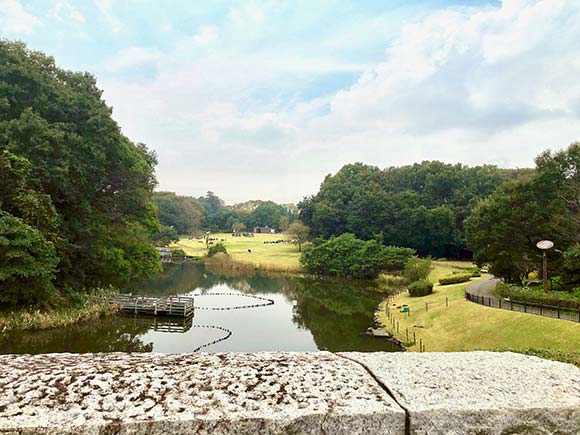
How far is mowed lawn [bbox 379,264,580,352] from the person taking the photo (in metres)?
15.8

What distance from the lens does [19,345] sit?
18453 mm

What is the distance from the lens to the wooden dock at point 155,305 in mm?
27562

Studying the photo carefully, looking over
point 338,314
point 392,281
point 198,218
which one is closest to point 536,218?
point 338,314

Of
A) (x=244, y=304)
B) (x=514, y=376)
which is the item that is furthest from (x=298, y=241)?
(x=514, y=376)

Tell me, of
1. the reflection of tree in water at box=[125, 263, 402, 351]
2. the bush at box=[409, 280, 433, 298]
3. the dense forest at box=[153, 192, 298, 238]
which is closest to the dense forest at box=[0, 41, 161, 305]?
the reflection of tree in water at box=[125, 263, 402, 351]

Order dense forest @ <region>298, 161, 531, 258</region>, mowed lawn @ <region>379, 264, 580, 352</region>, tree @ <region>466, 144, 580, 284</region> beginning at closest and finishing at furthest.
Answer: mowed lawn @ <region>379, 264, 580, 352</region>, tree @ <region>466, 144, 580, 284</region>, dense forest @ <region>298, 161, 531, 258</region>

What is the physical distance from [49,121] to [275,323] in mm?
19688

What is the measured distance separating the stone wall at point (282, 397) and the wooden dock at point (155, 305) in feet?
81.6

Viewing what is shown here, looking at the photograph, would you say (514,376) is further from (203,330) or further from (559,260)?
(559,260)

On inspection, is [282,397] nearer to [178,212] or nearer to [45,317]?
[45,317]

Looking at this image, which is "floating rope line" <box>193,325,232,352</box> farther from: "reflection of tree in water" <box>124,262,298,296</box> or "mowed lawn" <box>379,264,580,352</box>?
"reflection of tree in water" <box>124,262,298,296</box>

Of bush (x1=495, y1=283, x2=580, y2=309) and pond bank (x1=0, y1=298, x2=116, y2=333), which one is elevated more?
bush (x1=495, y1=283, x2=580, y2=309)

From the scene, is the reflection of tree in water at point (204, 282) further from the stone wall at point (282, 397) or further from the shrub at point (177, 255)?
the stone wall at point (282, 397)

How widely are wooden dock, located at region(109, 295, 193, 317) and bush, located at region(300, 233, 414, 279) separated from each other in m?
26.0
